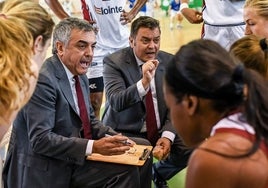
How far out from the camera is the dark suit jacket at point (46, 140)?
2.13 m

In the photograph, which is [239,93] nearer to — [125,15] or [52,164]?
[52,164]

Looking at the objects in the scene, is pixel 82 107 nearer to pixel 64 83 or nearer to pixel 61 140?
pixel 64 83

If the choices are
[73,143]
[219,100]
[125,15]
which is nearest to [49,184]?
[73,143]

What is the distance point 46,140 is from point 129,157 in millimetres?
418

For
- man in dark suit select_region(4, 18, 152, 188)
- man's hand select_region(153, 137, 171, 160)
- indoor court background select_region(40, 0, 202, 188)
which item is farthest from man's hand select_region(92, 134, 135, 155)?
indoor court background select_region(40, 0, 202, 188)

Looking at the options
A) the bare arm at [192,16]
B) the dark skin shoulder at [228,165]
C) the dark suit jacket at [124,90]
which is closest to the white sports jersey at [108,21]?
the bare arm at [192,16]

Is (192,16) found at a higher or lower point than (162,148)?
higher

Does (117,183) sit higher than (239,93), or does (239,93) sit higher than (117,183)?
(239,93)

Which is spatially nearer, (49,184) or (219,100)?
(219,100)

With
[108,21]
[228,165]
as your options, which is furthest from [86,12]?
[228,165]

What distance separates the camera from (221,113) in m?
1.25

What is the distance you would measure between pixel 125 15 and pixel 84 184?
1.72 metres

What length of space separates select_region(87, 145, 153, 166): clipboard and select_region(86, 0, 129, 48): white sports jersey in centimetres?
151

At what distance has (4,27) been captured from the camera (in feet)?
5.00
